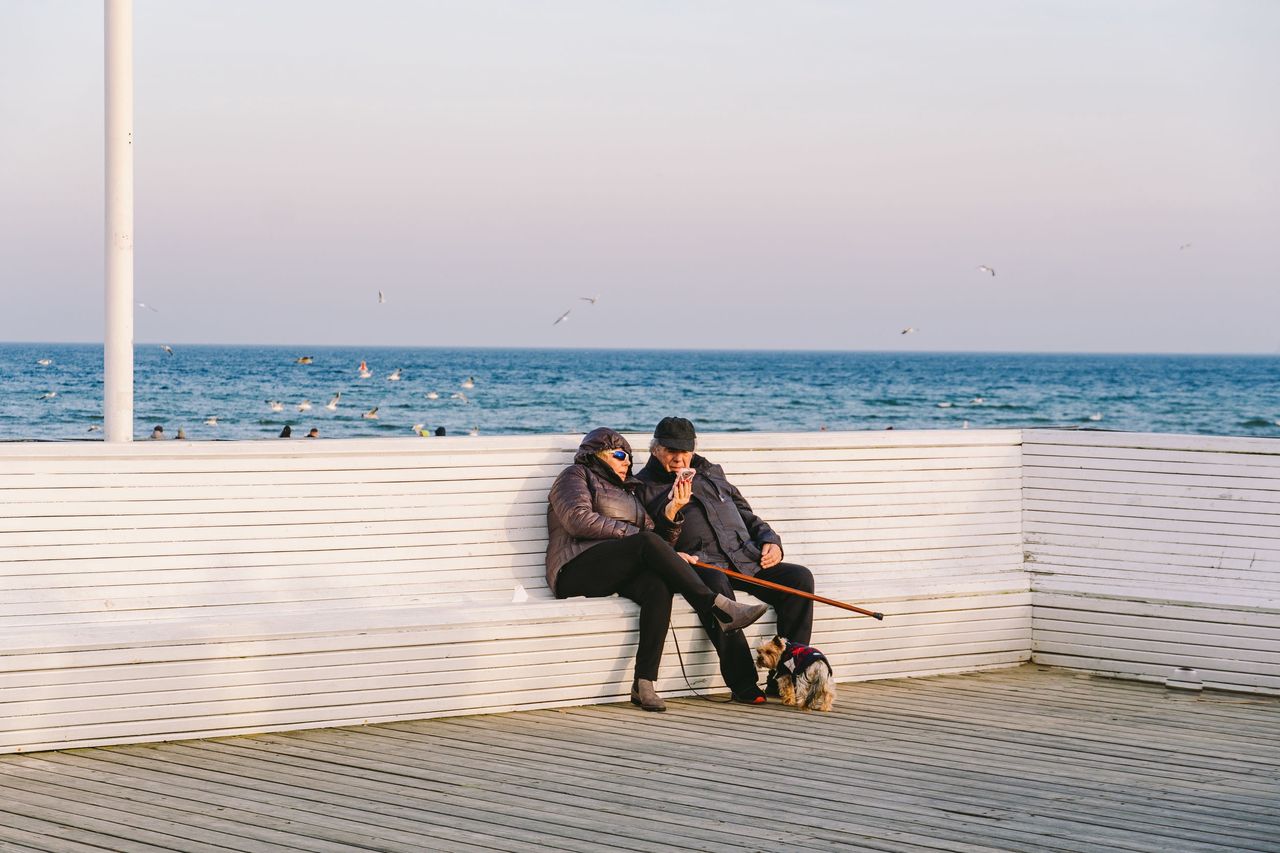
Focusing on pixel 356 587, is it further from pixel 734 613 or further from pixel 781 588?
pixel 781 588

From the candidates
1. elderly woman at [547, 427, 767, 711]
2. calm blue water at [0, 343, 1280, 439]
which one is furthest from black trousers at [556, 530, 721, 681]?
calm blue water at [0, 343, 1280, 439]

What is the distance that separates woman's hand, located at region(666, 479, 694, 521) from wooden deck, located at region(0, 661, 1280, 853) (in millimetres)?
748

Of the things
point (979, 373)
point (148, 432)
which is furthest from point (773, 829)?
point (979, 373)

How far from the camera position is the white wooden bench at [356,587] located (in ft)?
15.2

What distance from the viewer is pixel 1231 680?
19.3 ft

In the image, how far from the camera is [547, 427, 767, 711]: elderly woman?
535 cm

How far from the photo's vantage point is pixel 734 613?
5.44 metres

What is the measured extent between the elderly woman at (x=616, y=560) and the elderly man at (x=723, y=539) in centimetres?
15

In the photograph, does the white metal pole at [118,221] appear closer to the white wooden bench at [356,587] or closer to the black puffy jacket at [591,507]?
the white wooden bench at [356,587]

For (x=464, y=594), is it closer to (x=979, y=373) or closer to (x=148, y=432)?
(x=148, y=432)

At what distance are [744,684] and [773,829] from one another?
166 cm

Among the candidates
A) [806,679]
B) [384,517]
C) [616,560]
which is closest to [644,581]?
[616,560]

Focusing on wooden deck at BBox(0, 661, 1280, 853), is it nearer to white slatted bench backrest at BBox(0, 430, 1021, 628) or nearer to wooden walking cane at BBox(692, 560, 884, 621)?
wooden walking cane at BBox(692, 560, 884, 621)

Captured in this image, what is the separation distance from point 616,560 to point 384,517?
915 mm
